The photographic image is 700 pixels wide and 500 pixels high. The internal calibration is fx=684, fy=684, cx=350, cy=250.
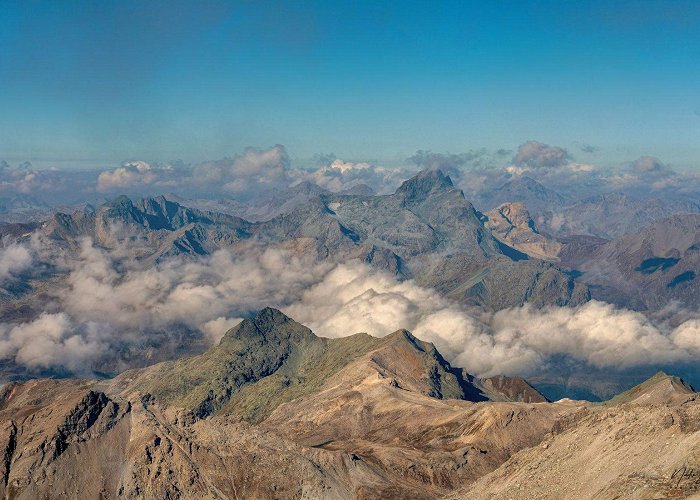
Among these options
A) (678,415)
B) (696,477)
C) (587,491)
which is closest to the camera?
(696,477)

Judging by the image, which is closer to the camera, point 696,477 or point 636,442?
point 696,477

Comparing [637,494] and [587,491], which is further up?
[637,494]

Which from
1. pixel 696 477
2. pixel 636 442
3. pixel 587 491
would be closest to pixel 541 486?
pixel 587 491

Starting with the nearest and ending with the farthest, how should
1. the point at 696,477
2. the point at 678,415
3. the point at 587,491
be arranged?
1. the point at 696,477
2. the point at 587,491
3. the point at 678,415

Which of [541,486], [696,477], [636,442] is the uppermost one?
[696,477]

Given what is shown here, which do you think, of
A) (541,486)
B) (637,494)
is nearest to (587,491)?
(541,486)

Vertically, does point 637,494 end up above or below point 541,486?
above

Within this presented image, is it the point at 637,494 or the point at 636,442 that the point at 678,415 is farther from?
the point at 637,494

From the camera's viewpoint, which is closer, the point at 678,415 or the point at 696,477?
the point at 696,477

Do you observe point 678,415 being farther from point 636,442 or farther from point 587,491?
point 587,491
